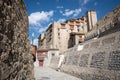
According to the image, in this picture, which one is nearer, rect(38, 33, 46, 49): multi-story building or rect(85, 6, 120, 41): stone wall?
rect(85, 6, 120, 41): stone wall

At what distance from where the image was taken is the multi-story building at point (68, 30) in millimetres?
37469

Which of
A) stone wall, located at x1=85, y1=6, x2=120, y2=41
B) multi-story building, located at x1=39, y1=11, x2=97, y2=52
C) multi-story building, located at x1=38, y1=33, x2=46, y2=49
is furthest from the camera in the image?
multi-story building, located at x1=38, y1=33, x2=46, y2=49

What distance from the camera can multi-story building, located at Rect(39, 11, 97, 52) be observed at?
3747cm

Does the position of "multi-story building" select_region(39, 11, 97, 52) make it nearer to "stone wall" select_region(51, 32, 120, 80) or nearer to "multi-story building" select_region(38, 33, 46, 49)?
"multi-story building" select_region(38, 33, 46, 49)

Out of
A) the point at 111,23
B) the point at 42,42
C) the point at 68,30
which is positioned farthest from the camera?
the point at 42,42

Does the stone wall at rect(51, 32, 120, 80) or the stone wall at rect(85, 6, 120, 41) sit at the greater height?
the stone wall at rect(85, 6, 120, 41)

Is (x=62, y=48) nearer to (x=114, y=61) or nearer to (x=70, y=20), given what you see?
(x=70, y=20)

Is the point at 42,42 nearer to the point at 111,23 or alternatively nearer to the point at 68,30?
the point at 68,30


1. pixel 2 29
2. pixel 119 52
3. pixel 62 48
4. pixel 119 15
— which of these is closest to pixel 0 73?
pixel 2 29

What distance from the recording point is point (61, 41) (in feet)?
137

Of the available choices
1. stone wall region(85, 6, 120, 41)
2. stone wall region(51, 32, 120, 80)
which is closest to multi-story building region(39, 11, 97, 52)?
stone wall region(85, 6, 120, 41)

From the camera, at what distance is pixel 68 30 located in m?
43.8

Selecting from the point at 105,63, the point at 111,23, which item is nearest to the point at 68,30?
the point at 111,23

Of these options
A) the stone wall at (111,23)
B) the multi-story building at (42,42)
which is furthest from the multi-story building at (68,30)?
the stone wall at (111,23)
